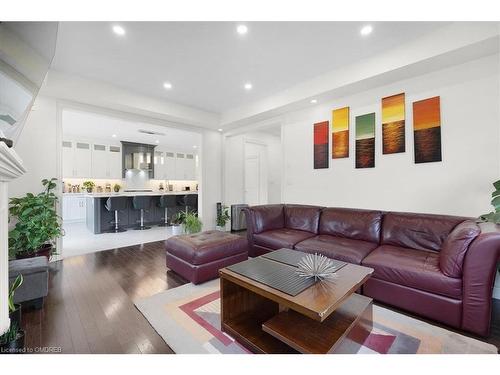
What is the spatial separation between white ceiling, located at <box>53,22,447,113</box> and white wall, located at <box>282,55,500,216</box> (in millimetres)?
648

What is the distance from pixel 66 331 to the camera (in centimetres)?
170

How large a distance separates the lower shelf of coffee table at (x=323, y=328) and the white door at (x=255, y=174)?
4633mm

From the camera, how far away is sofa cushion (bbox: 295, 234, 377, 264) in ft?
7.44

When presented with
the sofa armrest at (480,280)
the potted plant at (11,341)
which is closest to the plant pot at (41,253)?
the potted plant at (11,341)

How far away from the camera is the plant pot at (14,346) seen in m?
1.22

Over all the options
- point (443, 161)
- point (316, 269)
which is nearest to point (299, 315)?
point (316, 269)

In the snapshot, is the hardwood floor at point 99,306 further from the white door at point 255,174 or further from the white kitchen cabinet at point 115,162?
the white kitchen cabinet at point 115,162

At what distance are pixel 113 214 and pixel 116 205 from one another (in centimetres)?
47

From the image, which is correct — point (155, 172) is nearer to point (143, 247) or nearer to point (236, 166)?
point (236, 166)

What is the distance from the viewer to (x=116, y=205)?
522 cm

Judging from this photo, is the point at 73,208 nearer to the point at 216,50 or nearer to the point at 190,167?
the point at 190,167

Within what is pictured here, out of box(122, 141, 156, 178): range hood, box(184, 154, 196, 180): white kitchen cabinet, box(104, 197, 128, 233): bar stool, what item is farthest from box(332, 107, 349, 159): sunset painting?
box(184, 154, 196, 180): white kitchen cabinet

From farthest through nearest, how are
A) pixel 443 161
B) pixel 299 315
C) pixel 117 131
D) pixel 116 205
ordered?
pixel 117 131
pixel 116 205
pixel 443 161
pixel 299 315
